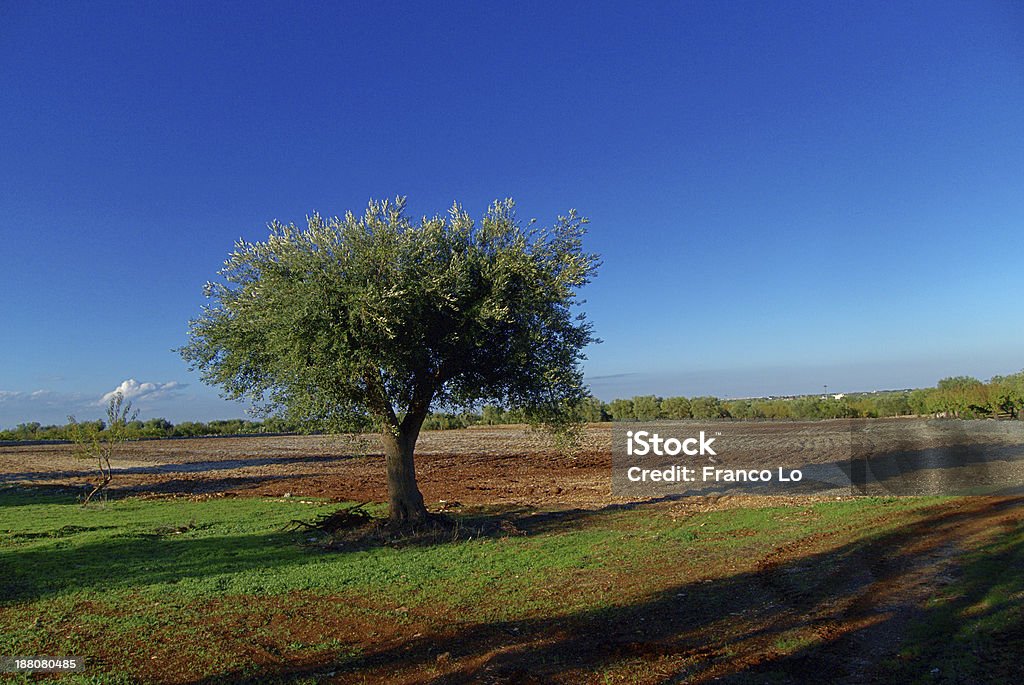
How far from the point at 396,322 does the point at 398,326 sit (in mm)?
806

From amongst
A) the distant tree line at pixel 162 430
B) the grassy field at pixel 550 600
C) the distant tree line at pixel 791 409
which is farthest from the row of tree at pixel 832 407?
the grassy field at pixel 550 600

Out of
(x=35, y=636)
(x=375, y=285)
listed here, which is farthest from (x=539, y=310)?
(x=35, y=636)

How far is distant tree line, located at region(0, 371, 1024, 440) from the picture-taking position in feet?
221

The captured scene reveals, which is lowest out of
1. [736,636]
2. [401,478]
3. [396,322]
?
[736,636]

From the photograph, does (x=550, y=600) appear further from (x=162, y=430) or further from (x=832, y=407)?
(x=162, y=430)

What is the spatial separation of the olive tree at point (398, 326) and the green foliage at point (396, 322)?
1.4 inches

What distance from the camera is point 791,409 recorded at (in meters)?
104

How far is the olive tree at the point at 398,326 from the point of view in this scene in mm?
14820

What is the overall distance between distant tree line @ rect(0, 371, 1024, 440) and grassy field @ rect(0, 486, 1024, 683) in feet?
156

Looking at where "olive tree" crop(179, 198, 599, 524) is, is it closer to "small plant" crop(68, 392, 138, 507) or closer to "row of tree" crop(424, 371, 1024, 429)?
"small plant" crop(68, 392, 138, 507)

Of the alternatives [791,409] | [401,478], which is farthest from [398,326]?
[791,409]

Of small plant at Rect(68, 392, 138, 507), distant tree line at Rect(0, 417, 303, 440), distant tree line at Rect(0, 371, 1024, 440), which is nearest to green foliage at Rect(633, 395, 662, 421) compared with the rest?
distant tree line at Rect(0, 371, 1024, 440)

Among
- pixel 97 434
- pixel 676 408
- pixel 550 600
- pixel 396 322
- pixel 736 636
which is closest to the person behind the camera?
pixel 736 636

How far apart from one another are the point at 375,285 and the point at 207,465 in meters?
44.6
